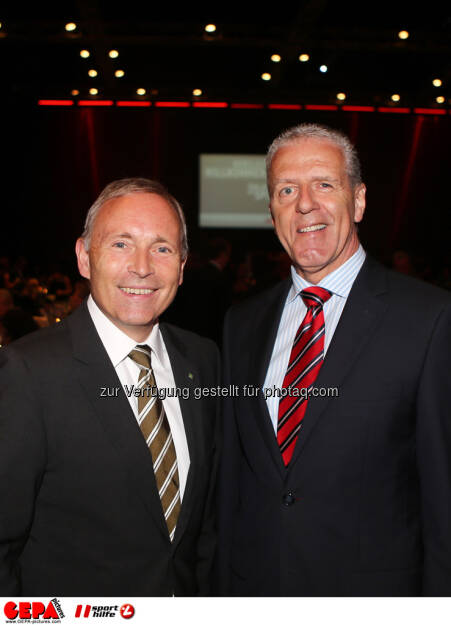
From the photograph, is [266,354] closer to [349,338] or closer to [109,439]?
[349,338]

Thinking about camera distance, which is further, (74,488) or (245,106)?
(245,106)

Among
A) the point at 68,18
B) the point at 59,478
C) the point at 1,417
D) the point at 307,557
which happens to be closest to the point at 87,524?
the point at 59,478

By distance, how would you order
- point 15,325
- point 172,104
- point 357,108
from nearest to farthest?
point 15,325 → point 357,108 → point 172,104

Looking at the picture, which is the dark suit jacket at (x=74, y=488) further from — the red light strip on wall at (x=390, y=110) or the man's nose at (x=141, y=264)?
the red light strip on wall at (x=390, y=110)

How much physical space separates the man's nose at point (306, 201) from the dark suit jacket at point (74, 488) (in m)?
0.81

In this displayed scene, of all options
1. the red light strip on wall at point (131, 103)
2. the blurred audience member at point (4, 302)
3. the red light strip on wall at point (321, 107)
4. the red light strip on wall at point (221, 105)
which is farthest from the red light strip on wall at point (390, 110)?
the blurred audience member at point (4, 302)

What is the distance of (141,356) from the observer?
1.73 metres

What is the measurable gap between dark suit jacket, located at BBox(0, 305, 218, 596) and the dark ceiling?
718 centimetres

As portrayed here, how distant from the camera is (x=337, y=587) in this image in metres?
1.63

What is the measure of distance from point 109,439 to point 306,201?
98 centimetres

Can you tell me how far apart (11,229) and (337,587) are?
11873 millimetres

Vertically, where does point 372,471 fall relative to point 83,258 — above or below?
below
